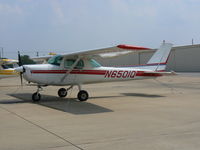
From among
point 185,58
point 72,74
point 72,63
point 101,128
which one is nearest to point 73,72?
point 72,74

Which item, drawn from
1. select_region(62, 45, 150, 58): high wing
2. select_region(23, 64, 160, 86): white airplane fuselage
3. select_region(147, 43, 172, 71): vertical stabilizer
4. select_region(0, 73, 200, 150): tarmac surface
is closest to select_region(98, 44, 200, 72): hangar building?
select_region(147, 43, 172, 71): vertical stabilizer

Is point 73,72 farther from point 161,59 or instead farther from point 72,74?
point 161,59

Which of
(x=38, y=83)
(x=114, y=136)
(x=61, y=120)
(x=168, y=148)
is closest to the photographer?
(x=168, y=148)

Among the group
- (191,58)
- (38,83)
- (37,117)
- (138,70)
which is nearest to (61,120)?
(37,117)

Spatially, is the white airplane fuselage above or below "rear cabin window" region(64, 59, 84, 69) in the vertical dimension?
below

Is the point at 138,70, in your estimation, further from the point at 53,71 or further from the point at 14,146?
the point at 14,146

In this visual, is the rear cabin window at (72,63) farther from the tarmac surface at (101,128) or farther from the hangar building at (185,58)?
the hangar building at (185,58)

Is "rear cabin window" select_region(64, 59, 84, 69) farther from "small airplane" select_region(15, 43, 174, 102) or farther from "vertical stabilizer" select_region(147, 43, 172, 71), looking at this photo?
"vertical stabilizer" select_region(147, 43, 172, 71)

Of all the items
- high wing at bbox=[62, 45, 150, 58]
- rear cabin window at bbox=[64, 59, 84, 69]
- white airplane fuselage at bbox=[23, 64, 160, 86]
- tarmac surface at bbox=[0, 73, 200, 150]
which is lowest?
tarmac surface at bbox=[0, 73, 200, 150]

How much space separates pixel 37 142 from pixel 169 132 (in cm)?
282

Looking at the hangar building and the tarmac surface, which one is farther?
the hangar building

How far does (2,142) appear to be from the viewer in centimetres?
551

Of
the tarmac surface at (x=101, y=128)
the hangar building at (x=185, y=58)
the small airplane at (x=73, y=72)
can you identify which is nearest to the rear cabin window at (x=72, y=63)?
the small airplane at (x=73, y=72)

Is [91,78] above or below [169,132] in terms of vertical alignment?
above
